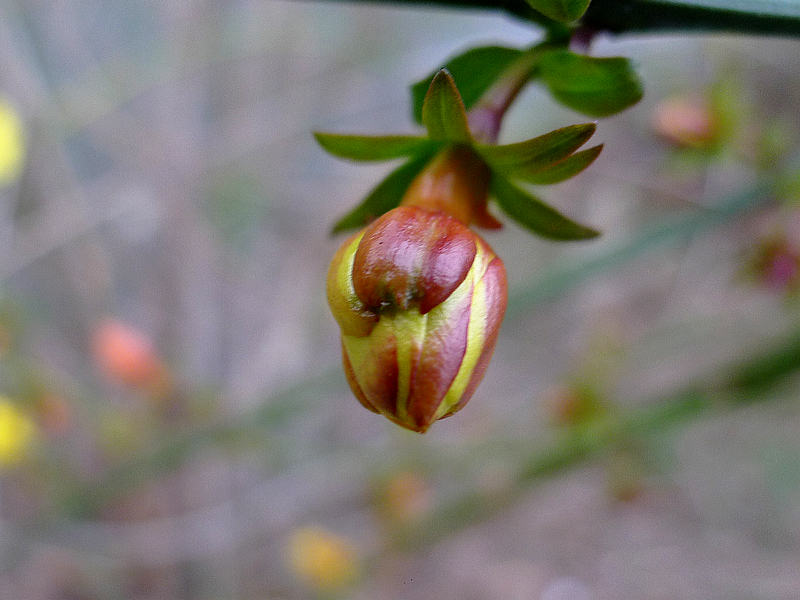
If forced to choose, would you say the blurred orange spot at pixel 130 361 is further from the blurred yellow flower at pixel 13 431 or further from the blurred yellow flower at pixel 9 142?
the blurred yellow flower at pixel 9 142

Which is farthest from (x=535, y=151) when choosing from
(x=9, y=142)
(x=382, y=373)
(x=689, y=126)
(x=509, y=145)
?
(x=9, y=142)

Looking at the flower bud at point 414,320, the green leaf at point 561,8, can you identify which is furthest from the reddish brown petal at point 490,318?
the green leaf at point 561,8

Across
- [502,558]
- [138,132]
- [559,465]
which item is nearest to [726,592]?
[502,558]

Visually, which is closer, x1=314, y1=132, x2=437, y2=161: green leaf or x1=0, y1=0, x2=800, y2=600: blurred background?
x1=314, y1=132, x2=437, y2=161: green leaf

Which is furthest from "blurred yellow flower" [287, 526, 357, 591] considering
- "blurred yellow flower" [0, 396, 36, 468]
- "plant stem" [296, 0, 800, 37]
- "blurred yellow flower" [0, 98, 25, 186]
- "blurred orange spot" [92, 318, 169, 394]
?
"plant stem" [296, 0, 800, 37]

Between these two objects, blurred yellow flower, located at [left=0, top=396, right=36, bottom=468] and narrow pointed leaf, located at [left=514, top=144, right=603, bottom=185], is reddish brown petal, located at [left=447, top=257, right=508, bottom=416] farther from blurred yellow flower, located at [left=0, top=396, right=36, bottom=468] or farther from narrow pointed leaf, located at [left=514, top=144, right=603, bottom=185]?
blurred yellow flower, located at [left=0, top=396, right=36, bottom=468]

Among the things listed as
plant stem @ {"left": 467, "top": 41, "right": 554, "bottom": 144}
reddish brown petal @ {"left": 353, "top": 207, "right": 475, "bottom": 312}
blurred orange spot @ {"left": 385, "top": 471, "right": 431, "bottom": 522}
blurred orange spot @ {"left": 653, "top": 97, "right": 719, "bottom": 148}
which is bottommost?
blurred orange spot @ {"left": 385, "top": 471, "right": 431, "bottom": 522}
